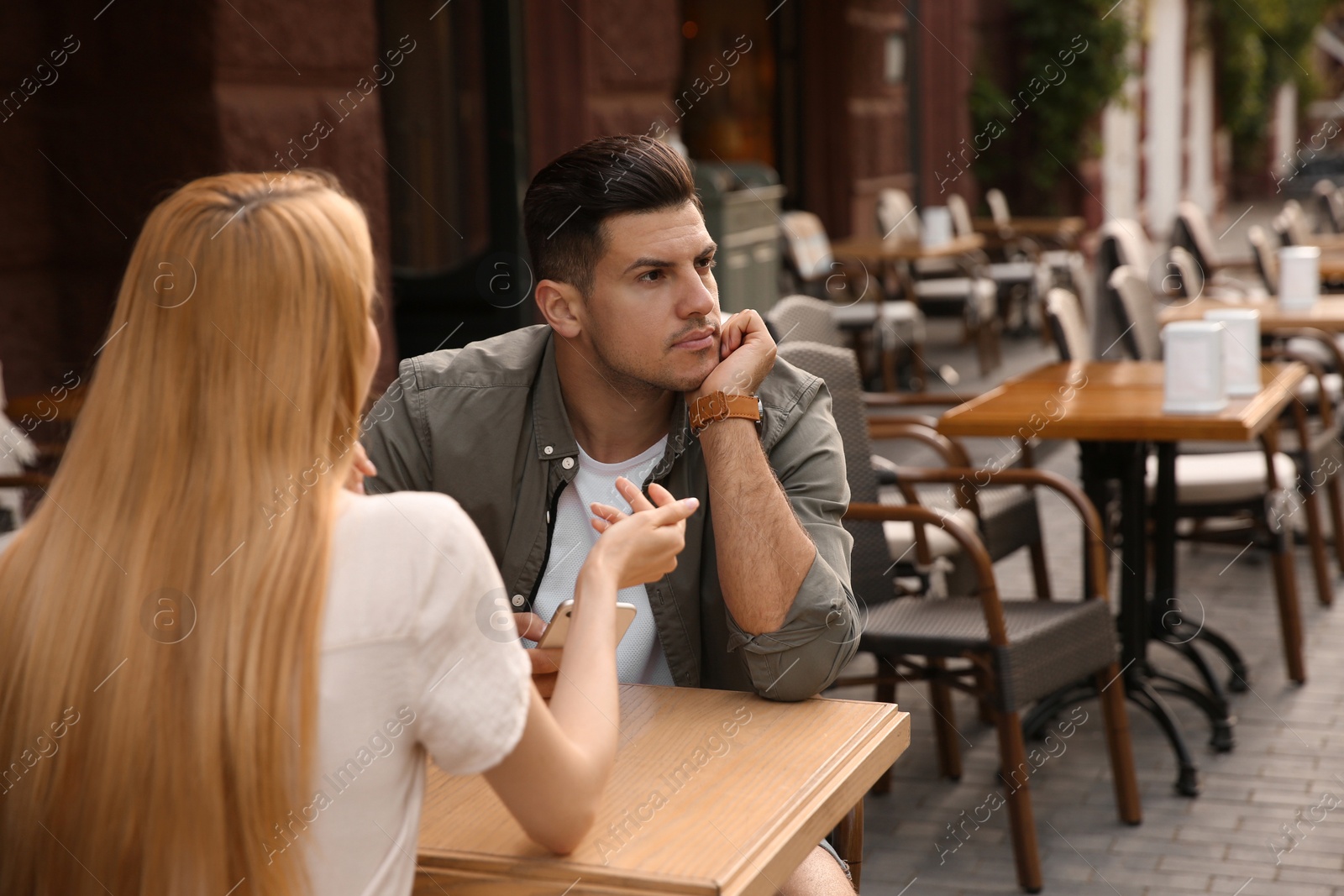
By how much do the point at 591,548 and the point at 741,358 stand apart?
34cm

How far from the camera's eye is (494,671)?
4.14ft

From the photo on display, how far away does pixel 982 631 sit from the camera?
116 inches

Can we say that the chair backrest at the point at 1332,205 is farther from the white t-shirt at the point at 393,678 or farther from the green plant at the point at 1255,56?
the green plant at the point at 1255,56

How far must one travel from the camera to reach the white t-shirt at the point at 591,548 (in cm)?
203

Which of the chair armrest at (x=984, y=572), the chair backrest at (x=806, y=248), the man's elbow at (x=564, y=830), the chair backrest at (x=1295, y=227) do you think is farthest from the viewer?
the chair backrest at (x=806, y=248)

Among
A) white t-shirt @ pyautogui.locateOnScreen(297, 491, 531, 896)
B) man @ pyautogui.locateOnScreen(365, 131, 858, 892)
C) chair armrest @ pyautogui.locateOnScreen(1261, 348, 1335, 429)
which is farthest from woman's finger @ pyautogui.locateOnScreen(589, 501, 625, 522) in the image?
chair armrest @ pyautogui.locateOnScreen(1261, 348, 1335, 429)

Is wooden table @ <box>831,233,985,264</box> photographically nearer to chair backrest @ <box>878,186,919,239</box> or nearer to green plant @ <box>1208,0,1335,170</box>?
chair backrest @ <box>878,186,919,239</box>

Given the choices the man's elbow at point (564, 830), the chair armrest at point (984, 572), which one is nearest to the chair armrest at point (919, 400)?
the chair armrest at point (984, 572)

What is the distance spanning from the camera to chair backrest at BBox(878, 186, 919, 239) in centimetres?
987

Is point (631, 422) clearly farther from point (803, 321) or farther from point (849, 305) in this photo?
point (849, 305)

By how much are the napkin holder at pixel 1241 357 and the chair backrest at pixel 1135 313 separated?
102 centimetres

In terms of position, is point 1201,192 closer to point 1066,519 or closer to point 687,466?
point 1066,519

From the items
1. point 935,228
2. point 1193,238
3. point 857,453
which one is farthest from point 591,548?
point 935,228

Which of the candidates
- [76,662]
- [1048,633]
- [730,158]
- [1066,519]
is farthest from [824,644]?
[730,158]
